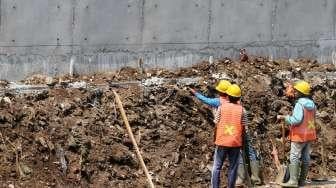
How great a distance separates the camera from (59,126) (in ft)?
35.2

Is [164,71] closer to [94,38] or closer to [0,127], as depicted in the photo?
[94,38]

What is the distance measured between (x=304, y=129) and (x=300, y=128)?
2.3 inches

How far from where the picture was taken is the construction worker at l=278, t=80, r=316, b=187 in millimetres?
10031

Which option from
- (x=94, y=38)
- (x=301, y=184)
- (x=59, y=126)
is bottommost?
(x=301, y=184)

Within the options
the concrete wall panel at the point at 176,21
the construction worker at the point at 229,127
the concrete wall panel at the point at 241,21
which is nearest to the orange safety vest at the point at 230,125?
the construction worker at the point at 229,127

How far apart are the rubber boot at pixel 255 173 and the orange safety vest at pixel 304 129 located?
3.16ft

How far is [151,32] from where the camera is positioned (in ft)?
42.6

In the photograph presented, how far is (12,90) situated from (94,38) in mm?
2019

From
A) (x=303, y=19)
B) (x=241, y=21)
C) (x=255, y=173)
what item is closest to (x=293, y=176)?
(x=255, y=173)

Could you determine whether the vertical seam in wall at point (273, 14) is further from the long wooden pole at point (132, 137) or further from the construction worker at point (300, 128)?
the long wooden pole at point (132, 137)

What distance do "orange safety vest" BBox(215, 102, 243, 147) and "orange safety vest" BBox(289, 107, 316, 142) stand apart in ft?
3.13

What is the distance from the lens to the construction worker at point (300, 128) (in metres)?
10.0

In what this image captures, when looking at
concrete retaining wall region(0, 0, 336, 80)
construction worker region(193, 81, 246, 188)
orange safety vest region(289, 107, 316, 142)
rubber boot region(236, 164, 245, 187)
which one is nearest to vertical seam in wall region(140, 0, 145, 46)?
concrete retaining wall region(0, 0, 336, 80)

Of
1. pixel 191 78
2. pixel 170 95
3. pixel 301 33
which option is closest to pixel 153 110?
pixel 170 95
